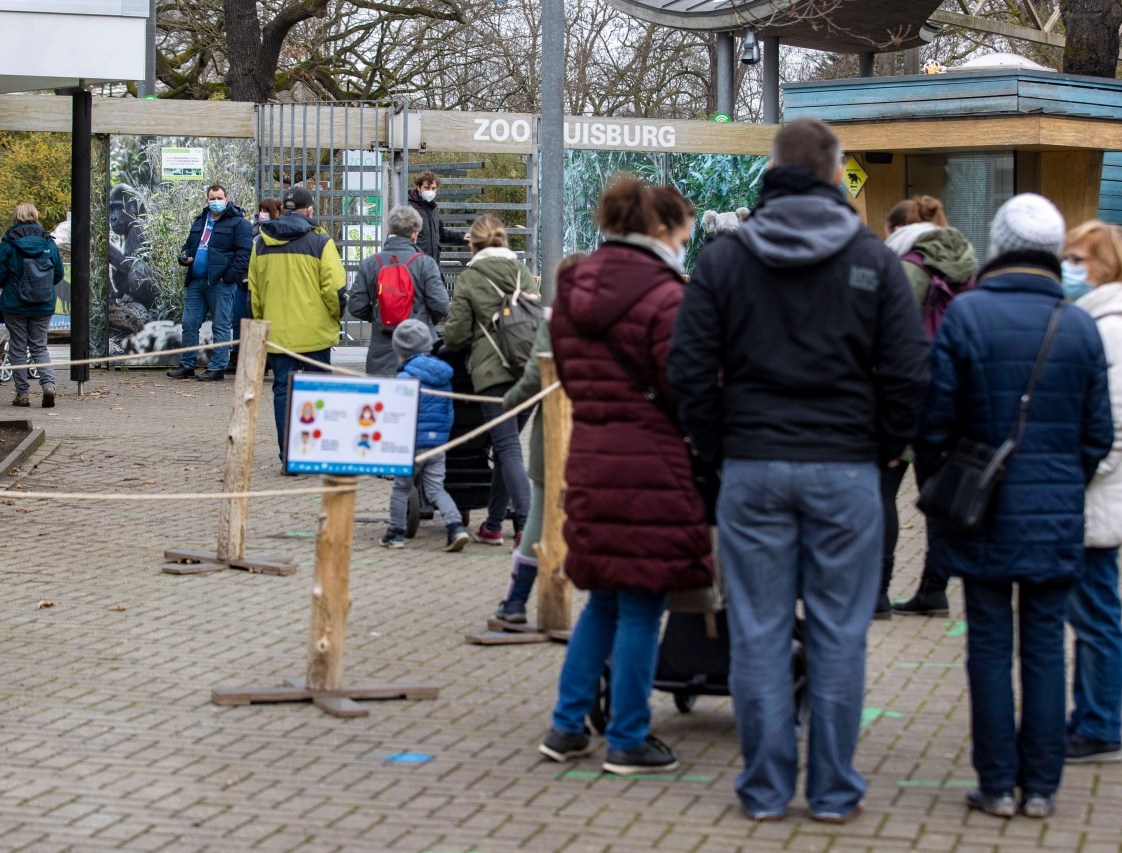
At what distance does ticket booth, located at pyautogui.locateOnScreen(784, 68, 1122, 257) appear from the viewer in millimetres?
17109

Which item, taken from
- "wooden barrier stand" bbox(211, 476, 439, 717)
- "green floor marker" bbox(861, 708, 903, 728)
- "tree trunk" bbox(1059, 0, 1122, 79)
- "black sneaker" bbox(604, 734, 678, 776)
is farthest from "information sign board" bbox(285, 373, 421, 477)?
"tree trunk" bbox(1059, 0, 1122, 79)

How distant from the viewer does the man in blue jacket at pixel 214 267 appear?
58.8ft

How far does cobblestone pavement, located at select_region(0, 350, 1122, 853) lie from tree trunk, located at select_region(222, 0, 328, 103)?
1781cm

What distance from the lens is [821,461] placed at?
4707mm

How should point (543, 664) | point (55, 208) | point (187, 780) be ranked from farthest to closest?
point (55, 208) < point (543, 664) < point (187, 780)

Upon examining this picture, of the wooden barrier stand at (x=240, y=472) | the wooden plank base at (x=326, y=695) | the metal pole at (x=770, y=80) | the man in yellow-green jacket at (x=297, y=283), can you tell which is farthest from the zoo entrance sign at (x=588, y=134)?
the wooden plank base at (x=326, y=695)

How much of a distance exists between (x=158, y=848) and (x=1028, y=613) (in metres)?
Answer: 2.60

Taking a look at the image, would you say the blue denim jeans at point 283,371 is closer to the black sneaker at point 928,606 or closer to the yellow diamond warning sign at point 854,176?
the black sneaker at point 928,606

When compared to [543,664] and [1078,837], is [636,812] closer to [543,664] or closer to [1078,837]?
[1078,837]

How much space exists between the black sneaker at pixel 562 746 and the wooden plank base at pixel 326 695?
0.91m

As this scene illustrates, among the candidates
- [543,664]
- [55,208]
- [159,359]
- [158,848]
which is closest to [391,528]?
[543,664]

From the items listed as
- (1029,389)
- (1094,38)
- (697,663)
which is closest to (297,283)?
(697,663)

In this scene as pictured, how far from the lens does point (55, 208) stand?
26641 mm

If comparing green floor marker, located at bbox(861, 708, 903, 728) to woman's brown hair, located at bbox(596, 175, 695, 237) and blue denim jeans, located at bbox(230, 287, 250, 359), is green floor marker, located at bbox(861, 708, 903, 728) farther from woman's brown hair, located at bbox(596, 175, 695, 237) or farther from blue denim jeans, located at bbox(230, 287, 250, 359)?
blue denim jeans, located at bbox(230, 287, 250, 359)
